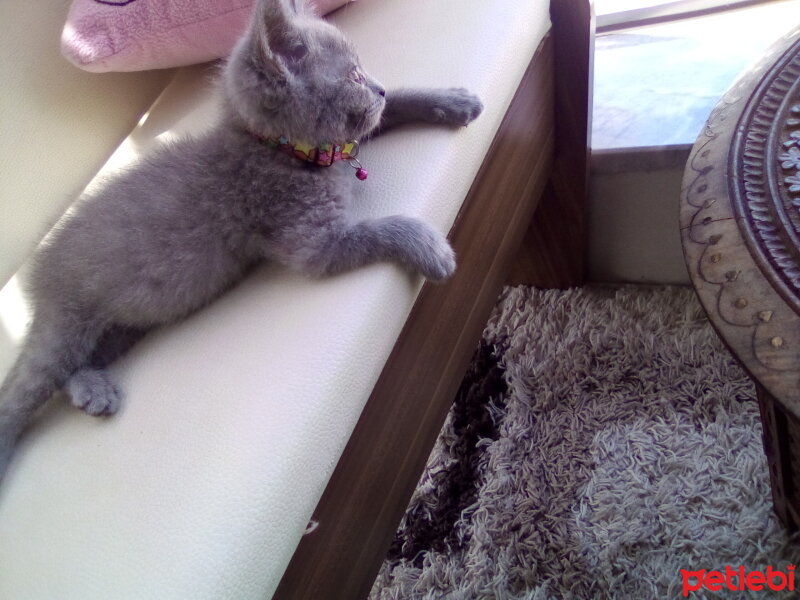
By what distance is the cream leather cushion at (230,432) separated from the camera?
0.52 m

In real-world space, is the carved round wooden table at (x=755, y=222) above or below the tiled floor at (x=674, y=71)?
above

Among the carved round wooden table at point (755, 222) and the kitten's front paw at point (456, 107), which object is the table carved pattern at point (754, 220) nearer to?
the carved round wooden table at point (755, 222)

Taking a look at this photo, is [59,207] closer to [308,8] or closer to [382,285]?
[308,8]

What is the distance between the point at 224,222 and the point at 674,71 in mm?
1073

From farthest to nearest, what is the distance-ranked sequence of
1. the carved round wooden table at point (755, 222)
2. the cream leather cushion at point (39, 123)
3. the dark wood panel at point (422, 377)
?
the cream leather cushion at point (39, 123), the dark wood panel at point (422, 377), the carved round wooden table at point (755, 222)

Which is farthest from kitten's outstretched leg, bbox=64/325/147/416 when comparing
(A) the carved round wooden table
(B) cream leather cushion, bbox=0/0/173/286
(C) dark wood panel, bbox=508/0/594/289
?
(C) dark wood panel, bbox=508/0/594/289

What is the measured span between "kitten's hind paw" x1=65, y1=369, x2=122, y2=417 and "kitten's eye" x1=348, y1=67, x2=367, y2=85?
48 cm

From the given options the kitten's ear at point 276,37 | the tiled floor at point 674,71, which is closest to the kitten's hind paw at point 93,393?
the kitten's ear at point 276,37

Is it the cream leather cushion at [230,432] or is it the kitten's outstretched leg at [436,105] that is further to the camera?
the kitten's outstretched leg at [436,105]

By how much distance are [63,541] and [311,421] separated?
28 cm

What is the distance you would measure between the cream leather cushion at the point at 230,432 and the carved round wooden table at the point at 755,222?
0.29m

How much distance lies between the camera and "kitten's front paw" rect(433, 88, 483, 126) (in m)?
0.73

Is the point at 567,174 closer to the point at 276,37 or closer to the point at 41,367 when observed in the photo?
the point at 276,37

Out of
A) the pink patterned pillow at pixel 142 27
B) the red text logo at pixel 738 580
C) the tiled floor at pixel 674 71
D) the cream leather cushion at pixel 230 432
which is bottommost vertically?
the red text logo at pixel 738 580
